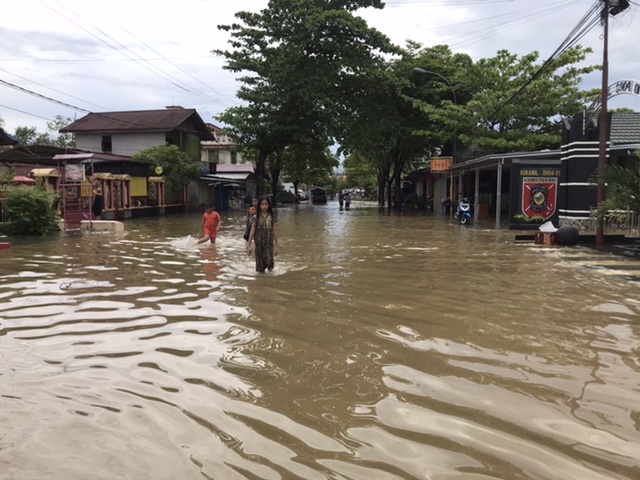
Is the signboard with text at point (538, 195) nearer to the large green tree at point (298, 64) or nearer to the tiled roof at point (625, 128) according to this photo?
the tiled roof at point (625, 128)

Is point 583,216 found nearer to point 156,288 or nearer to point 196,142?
point 156,288

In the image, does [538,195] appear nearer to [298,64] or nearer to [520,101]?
[520,101]

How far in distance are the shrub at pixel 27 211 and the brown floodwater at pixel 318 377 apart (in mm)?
8374

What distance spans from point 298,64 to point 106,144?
716 inches

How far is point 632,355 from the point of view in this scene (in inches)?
202

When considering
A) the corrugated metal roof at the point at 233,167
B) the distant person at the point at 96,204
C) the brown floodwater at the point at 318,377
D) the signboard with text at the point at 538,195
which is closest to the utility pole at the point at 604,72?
the signboard with text at the point at 538,195

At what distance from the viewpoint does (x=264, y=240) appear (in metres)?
9.49

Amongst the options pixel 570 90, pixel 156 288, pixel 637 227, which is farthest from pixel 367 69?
pixel 156 288

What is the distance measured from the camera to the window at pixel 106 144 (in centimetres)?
4047

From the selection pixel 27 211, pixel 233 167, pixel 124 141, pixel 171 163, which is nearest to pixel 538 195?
pixel 27 211

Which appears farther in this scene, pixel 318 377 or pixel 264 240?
pixel 264 240

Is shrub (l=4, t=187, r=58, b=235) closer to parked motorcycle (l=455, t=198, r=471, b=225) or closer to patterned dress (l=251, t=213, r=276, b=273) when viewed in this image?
patterned dress (l=251, t=213, r=276, b=273)

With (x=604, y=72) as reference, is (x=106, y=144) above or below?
above

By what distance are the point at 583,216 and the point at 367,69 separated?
1581cm
